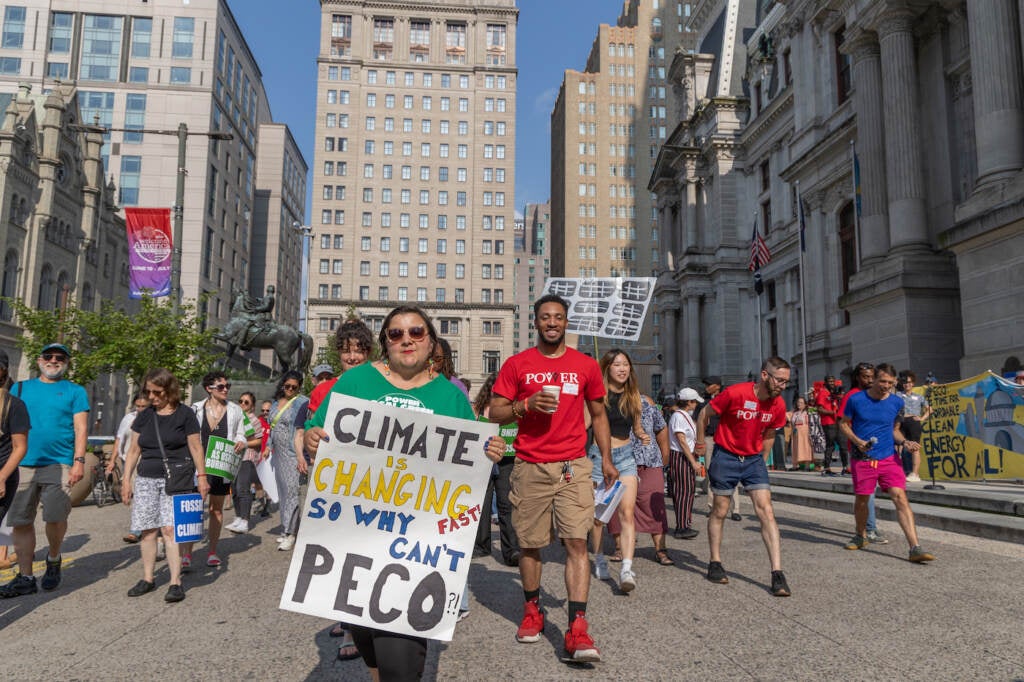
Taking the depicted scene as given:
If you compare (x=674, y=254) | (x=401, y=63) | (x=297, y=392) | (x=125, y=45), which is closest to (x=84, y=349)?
(x=297, y=392)

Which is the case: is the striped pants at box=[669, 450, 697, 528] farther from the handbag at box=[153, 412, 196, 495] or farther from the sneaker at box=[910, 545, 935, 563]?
the handbag at box=[153, 412, 196, 495]

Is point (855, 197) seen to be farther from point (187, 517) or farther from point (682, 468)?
point (187, 517)

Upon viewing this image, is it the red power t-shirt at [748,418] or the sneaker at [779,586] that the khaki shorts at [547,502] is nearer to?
the sneaker at [779,586]

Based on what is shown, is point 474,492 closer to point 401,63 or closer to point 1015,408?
point 1015,408

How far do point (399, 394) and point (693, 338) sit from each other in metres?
46.6

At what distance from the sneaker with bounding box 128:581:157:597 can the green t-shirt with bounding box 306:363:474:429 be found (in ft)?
12.8

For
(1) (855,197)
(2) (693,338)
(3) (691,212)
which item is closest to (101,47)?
(3) (691,212)

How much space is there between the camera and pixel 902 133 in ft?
68.5

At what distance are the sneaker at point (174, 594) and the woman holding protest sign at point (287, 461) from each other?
250cm

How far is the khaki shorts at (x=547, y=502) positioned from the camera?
15.6ft

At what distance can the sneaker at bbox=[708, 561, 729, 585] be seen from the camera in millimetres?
6555

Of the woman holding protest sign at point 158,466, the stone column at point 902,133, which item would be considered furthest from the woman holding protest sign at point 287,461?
the stone column at point 902,133

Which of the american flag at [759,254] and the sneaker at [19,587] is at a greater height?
the american flag at [759,254]

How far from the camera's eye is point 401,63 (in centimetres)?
9506
